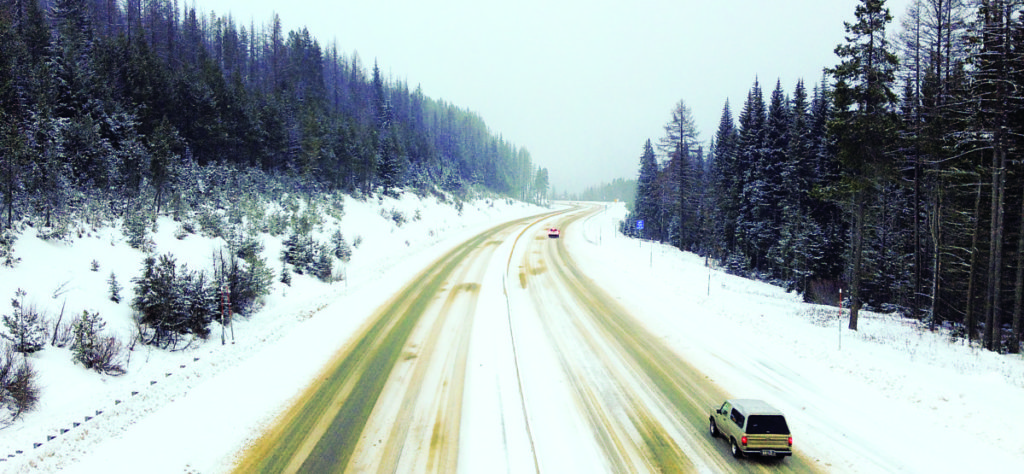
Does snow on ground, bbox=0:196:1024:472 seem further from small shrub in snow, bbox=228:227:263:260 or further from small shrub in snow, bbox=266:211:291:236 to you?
small shrub in snow, bbox=266:211:291:236

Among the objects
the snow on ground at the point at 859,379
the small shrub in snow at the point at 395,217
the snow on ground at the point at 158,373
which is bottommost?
the snow on ground at the point at 859,379

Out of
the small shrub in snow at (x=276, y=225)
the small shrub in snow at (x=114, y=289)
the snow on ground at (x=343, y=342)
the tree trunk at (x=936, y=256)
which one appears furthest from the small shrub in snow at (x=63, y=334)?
the tree trunk at (x=936, y=256)

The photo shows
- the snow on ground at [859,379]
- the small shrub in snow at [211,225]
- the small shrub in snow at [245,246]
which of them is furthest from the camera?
the small shrub in snow at [211,225]

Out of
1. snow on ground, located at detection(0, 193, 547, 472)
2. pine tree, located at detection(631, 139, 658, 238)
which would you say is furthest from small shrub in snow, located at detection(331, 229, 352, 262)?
pine tree, located at detection(631, 139, 658, 238)

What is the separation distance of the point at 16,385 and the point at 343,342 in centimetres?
683

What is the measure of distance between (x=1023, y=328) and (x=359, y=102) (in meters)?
100

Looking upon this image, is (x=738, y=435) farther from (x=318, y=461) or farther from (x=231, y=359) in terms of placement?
(x=231, y=359)

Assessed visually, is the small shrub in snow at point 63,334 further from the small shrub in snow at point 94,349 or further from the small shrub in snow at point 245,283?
the small shrub in snow at point 245,283

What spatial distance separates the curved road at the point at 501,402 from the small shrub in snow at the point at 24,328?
20.1 ft

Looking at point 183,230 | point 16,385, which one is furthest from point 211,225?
point 16,385

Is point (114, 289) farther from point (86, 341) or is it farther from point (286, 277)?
point (286, 277)

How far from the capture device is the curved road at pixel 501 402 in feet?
25.8

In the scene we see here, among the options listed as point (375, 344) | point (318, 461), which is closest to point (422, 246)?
point (375, 344)

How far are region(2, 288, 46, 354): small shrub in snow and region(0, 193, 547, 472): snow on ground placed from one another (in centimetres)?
26
